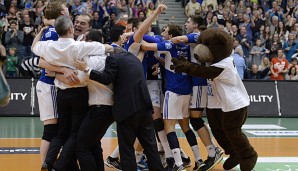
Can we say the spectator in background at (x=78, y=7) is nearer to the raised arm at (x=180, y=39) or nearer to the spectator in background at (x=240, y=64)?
the spectator in background at (x=240, y=64)

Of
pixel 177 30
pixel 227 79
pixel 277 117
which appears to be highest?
pixel 177 30

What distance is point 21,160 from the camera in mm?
9508

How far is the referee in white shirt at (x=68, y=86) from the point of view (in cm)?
748

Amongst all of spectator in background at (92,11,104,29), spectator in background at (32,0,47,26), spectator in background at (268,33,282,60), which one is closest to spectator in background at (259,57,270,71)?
spectator in background at (268,33,282,60)

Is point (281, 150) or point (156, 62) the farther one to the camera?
point (281, 150)

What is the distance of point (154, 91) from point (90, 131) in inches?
75.3

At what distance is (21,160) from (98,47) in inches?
114

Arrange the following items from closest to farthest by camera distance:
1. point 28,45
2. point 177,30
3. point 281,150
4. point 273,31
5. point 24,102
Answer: point 177,30 → point 281,150 → point 24,102 → point 28,45 → point 273,31

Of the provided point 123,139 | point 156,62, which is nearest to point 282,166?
point 156,62

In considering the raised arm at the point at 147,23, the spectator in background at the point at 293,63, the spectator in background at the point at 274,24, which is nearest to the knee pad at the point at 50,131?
the raised arm at the point at 147,23

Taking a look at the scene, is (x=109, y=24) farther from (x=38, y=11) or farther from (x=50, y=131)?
(x=50, y=131)

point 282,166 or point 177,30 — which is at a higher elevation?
point 177,30

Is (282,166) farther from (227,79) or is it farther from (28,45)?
(28,45)

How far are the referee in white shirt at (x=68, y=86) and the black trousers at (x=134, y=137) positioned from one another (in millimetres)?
599
